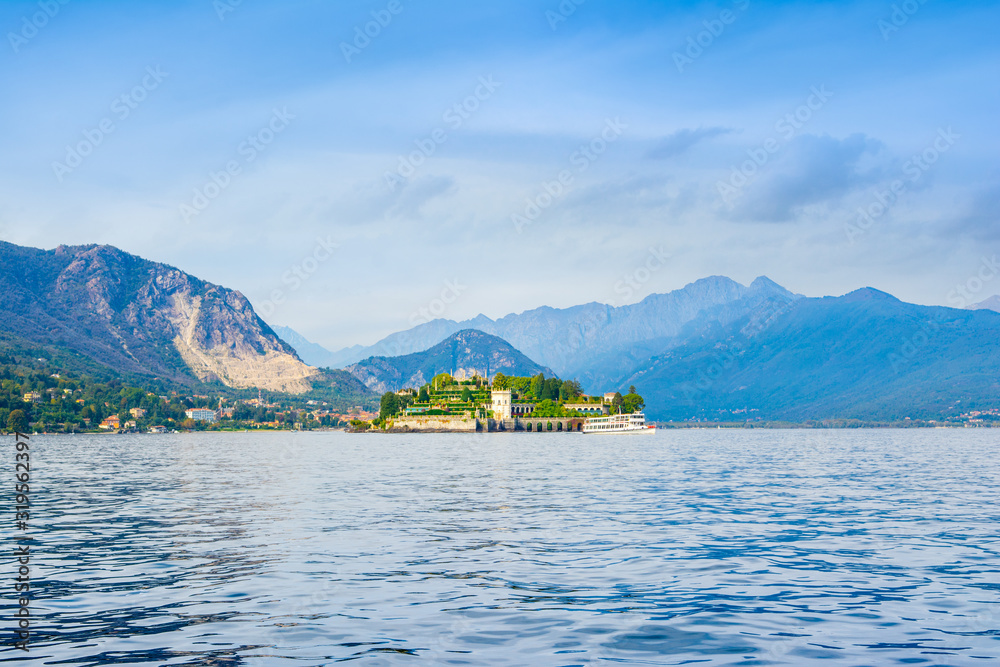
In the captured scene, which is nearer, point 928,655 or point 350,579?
point 928,655

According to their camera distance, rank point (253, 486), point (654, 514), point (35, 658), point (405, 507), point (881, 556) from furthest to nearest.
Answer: point (253, 486) → point (405, 507) → point (654, 514) → point (881, 556) → point (35, 658)

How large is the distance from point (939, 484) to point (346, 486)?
46577 millimetres

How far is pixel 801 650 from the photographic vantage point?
19.5 meters

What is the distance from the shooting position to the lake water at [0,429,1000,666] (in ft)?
64.5

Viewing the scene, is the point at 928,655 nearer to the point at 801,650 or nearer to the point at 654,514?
the point at 801,650

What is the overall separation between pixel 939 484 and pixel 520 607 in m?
54.4

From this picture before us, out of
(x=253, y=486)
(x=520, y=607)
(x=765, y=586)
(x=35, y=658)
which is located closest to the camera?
(x=35, y=658)

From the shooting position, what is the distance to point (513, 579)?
91.6ft

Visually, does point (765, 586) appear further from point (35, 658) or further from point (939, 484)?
point (939, 484)

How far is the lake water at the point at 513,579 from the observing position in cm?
1967

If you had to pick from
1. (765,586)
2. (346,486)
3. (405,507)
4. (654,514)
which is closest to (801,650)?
(765,586)

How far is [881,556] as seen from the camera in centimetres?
3241

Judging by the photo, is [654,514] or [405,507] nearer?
[654,514]

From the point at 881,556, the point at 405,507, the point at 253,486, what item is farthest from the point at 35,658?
the point at 253,486
